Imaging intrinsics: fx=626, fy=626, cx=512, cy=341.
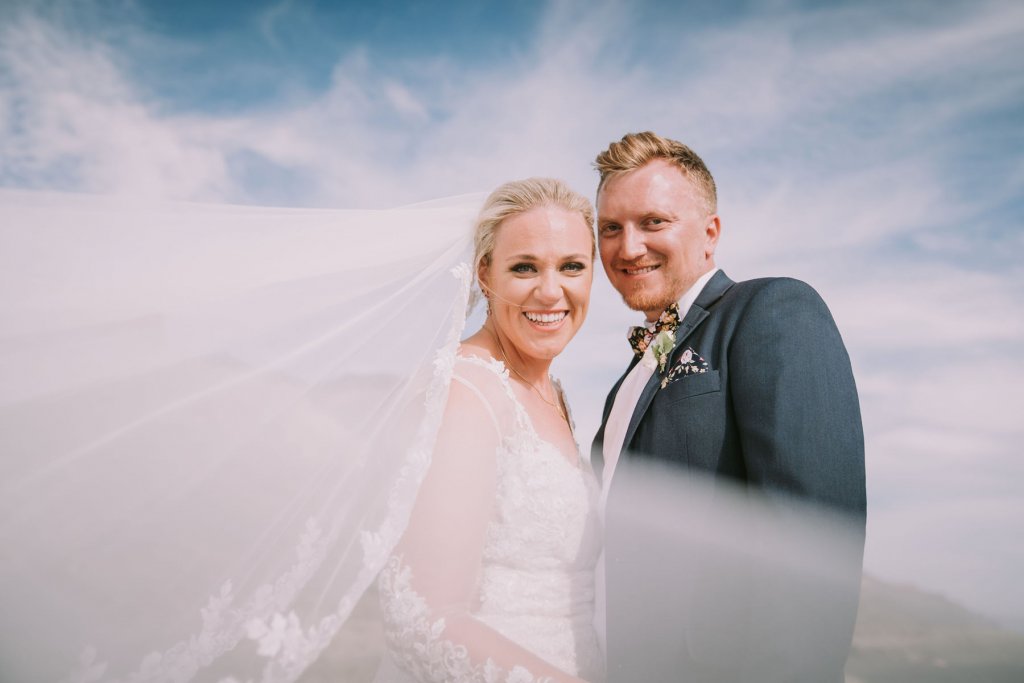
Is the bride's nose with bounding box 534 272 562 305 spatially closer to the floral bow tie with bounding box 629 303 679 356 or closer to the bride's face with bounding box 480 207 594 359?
the bride's face with bounding box 480 207 594 359

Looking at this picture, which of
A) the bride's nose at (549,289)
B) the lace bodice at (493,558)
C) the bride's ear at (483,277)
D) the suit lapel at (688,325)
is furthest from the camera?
the bride's ear at (483,277)

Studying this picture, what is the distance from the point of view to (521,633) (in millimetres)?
3121

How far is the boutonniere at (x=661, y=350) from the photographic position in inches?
132

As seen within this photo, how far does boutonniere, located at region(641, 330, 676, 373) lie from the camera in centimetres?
334

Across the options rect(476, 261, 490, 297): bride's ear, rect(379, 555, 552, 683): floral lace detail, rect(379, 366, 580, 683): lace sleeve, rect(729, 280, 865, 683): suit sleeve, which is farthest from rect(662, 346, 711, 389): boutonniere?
rect(379, 555, 552, 683): floral lace detail

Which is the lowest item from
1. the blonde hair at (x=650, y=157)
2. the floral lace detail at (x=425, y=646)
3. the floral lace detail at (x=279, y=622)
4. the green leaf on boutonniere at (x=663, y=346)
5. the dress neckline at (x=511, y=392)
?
the floral lace detail at (x=425, y=646)

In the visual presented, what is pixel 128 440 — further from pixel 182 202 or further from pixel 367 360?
pixel 182 202

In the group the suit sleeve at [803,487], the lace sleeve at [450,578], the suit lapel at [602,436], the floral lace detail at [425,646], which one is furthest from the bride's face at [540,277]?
the floral lace detail at [425,646]

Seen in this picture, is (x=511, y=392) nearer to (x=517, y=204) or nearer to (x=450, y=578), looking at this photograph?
(x=450, y=578)

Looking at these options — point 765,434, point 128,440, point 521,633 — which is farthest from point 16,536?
point 765,434

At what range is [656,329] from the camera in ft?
12.4

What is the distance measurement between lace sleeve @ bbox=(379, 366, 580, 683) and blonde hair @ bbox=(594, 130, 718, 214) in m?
2.00

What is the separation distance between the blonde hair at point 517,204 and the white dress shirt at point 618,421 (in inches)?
28.4

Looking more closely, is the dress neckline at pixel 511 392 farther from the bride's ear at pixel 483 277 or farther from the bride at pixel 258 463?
the bride's ear at pixel 483 277
